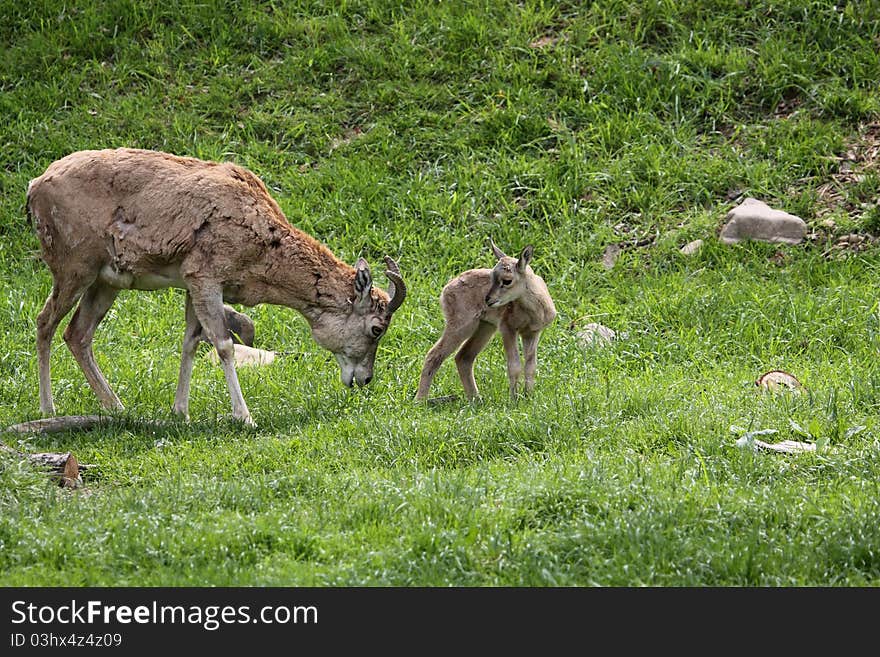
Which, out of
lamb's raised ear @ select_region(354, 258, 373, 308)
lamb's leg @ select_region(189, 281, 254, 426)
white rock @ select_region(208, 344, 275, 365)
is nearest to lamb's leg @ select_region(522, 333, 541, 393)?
lamb's raised ear @ select_region(354, 258, 373, 308)

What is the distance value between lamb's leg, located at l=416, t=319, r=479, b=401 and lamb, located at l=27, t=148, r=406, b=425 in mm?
757

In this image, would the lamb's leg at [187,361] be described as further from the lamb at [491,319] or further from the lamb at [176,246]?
the lamb at [491,319]

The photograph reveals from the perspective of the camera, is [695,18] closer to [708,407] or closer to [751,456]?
[708,407]

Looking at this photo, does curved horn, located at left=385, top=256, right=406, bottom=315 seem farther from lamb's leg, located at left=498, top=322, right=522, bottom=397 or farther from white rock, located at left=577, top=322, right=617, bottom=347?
white rock, located at left=577, top=322, right=617, bottom=347

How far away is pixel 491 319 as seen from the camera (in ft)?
33.7

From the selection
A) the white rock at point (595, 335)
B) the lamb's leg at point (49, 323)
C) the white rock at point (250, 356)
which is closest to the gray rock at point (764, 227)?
the white rock at point (595, 335)

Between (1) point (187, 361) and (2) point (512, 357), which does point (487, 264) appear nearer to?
(2) point (512, 357)

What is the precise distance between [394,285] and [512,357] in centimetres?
127

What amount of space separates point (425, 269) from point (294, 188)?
246 centimetres

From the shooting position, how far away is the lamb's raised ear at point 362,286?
10.8m

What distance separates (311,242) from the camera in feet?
35.5

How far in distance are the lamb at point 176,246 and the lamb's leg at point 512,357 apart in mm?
1076

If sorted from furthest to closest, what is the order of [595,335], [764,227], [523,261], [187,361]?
[764,227] → [595,335] → [187,361] → [523,261]

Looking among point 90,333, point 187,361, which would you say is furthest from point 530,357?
point 90,333
